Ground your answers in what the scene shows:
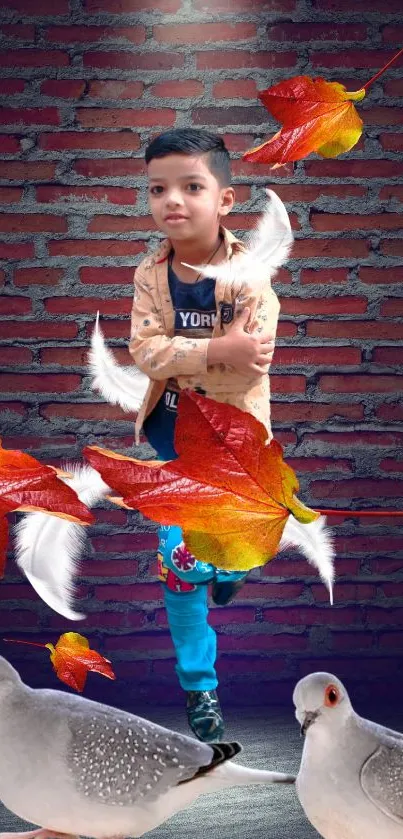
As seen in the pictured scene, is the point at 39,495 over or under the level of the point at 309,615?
over

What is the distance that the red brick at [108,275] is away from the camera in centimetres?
184

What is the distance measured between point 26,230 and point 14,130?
0.18 meters

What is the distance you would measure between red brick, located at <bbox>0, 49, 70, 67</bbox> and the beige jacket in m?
0.60

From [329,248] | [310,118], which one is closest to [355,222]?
[329,248]

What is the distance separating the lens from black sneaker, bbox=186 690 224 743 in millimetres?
1477

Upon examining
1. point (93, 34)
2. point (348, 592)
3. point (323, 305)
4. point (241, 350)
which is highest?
point (93, 34)

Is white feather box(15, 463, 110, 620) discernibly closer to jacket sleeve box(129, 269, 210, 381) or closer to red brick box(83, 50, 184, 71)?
jacket sleeve box(129, 269, 210, 381)

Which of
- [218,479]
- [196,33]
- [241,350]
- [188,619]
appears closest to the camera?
[218,479]

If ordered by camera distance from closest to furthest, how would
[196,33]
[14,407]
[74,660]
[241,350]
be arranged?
[74,660] < [241,350] < [196,33] < [14,407]

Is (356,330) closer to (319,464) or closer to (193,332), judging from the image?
(319,464)

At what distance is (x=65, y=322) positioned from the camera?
6.11 ft

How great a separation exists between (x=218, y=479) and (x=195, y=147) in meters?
0.88

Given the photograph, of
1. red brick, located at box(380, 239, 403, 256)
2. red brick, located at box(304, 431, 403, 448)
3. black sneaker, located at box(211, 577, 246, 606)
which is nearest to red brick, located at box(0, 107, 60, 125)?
red brick, located at box(380, 239, 403, 256)

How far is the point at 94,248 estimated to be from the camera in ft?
6.05
